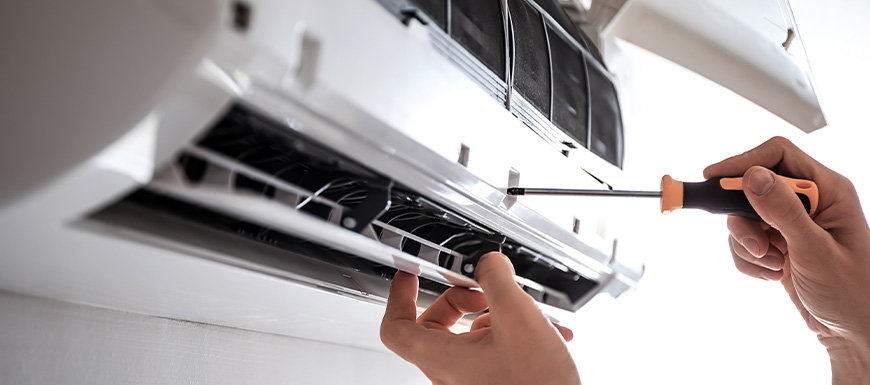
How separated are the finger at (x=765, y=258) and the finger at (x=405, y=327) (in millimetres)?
637

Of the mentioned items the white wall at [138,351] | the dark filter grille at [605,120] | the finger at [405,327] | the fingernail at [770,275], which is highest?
the dark filter grille at [605,120]

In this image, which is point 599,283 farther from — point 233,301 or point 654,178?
point 233,301

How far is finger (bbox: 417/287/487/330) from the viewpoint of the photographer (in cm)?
85

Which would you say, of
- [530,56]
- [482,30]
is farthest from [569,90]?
[482,30]

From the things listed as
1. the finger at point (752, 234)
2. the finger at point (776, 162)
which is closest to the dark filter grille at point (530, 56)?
the finger at point (776, 162)

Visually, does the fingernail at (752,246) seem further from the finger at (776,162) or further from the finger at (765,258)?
the finger at (776,162)

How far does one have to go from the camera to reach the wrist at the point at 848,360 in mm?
1008

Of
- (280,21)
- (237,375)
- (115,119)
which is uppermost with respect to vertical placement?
(280,21)

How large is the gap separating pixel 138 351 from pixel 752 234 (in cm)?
94

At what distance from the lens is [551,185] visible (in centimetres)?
89

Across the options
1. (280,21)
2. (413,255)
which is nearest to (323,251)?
(413,255)

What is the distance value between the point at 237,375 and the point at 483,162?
528mm

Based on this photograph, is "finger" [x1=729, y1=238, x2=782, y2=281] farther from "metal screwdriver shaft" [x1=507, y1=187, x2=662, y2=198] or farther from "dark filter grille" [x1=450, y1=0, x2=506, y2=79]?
"dark filter grille" [x1=450, y1=0, x2=506, y2=79]

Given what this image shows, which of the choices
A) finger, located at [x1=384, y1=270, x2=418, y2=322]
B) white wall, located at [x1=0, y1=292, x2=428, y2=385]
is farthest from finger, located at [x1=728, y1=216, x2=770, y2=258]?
white wall, located at [x1=0, y1=292, x2=428, y2=385]
